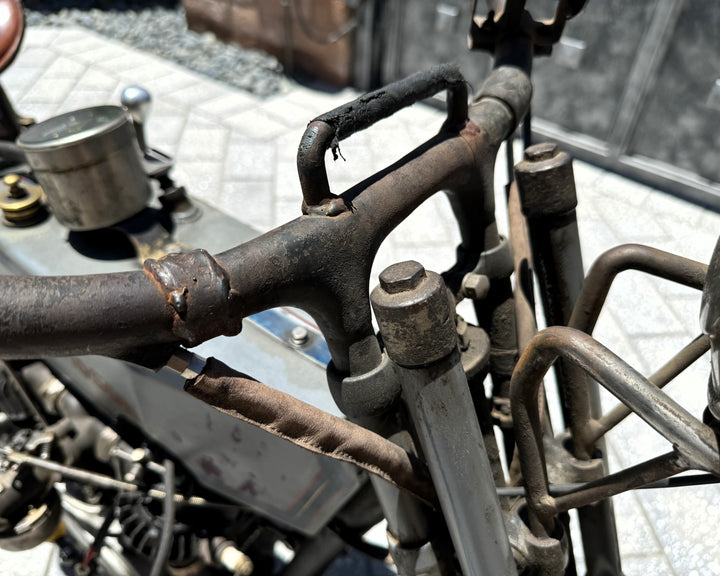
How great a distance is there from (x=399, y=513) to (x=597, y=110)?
382 centimetres

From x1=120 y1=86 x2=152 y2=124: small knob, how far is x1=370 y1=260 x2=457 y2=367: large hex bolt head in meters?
1.03

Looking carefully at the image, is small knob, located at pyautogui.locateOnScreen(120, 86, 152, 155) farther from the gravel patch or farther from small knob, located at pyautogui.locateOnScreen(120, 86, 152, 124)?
the gravel patch

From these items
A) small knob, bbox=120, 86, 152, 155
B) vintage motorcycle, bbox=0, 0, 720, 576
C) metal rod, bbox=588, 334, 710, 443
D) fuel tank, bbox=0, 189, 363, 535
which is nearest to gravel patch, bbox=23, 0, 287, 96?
small knob, bbox=120, 86, 152, 155

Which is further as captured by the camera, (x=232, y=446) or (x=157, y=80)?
(x=157, y=80)

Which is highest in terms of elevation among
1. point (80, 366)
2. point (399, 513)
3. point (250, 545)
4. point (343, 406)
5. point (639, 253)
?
point (639, 253)

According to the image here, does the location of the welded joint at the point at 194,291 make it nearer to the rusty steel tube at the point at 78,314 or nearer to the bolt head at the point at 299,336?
the rusty steel tube at the point at 78,314

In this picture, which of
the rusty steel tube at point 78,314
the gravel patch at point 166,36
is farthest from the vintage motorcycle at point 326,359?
the gravel patch at point 166,36

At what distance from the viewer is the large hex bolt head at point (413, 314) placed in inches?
21.9

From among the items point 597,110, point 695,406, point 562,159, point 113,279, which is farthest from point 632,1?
point 113,279

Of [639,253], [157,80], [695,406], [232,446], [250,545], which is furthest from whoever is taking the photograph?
[157,80]

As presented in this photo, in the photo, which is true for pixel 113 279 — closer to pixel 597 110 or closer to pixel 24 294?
pixel 24 294

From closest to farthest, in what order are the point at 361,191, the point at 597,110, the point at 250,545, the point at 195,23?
the point at 361,191
the point at 250,545
the point at 597,110
the point at 195,23

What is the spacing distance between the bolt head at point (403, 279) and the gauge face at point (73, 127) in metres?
0.73

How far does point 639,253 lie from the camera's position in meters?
0.76
